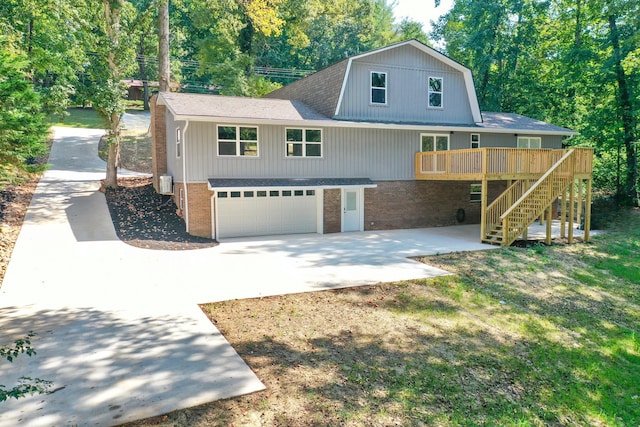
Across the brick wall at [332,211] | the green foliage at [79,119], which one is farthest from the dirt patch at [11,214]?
the green foliage at [79,119]

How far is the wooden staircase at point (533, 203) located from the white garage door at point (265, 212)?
6.64 metres

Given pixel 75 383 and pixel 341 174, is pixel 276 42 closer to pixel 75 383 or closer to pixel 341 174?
pixel 341 174

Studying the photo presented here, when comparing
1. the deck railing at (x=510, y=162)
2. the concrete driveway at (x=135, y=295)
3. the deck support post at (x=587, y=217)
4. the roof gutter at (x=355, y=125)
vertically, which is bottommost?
the concrete driveway at (x=135, y=295)

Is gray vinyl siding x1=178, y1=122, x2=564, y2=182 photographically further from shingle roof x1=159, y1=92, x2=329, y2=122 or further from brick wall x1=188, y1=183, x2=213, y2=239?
shingle roof x1=159, y1=92, x2=329, y2=122

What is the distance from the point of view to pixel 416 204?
19.5 metres

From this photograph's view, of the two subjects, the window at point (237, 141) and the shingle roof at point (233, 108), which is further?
the window at point (237, 141)

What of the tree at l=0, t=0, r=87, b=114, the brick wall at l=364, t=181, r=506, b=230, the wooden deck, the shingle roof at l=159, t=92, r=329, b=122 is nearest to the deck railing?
the wooden deck

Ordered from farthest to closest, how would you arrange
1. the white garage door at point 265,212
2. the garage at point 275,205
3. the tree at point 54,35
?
the white garage door at point 265,212
the garage at point 275,205
the tree at point 54,35

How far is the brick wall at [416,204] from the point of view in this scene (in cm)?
1862

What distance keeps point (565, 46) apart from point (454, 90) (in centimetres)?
1456

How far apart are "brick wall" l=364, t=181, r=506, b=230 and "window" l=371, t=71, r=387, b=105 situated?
3.55 meters

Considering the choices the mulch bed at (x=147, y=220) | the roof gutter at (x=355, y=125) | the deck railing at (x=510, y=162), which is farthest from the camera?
the deck railing at (x=510, y=162)

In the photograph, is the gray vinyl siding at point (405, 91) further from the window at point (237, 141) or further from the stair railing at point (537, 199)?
the stair railing at point (537, 199)

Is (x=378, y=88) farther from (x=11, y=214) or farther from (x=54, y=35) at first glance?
(x=11, y=214)
